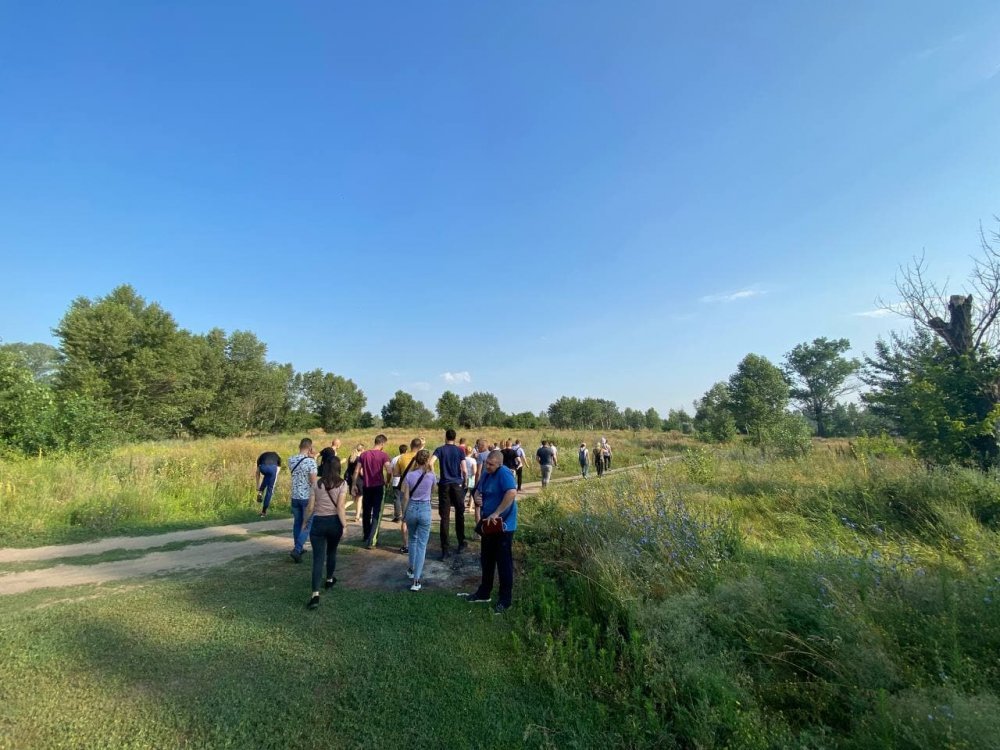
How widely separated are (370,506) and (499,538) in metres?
3.83

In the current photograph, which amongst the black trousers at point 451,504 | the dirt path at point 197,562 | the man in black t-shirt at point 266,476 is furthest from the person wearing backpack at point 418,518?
the man in black t-shirt at point 266,476

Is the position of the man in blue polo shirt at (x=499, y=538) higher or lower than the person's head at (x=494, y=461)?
lower

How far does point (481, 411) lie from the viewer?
233 ft

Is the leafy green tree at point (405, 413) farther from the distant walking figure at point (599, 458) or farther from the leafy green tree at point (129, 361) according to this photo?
the distant walking figure at point (599, 458)

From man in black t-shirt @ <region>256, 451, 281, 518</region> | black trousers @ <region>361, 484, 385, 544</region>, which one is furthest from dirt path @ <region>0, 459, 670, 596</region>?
man in black t-shirt @ <region>256, 451, 281, 518</region>

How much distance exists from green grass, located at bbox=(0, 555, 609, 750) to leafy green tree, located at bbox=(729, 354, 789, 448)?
47.0 meters

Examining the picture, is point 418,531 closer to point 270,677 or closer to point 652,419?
point 270,677

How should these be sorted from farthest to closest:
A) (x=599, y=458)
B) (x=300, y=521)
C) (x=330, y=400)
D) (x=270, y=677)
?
1. (x=330, y=400)
2. (x=599, y=458)
3. (x=300, y=521)
4. (x=270, y=677)

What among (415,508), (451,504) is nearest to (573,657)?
(415,508)

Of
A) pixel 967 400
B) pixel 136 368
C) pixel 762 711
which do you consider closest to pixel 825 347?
pixel 967 400

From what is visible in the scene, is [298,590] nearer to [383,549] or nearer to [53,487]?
[383,549]

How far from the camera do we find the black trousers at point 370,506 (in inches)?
320

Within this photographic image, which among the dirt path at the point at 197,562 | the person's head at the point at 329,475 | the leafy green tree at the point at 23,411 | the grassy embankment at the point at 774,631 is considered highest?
the leafy green tree at the point at 23,411

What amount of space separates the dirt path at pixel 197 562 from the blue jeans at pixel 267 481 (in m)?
2.04
